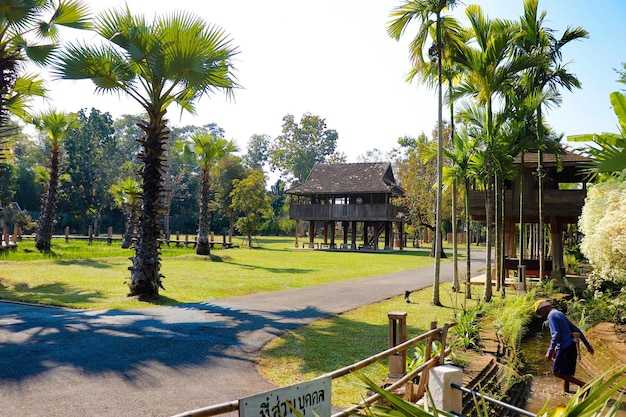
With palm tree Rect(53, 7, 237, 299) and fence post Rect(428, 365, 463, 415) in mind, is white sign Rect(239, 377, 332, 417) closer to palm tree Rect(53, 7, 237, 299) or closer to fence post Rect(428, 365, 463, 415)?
fence post Rect(428, 365, 463, 415)

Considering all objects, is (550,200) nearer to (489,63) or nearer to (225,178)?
(489,63)

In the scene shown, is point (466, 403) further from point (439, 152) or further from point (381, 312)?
point (439, 152)

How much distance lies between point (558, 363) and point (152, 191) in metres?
11.6

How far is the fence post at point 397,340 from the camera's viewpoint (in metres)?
6.71

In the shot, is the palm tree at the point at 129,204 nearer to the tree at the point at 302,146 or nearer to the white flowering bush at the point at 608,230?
the white flowering bush at the point at 608,230

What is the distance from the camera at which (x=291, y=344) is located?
992 cm

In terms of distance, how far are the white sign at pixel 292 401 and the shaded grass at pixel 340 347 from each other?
115 inches

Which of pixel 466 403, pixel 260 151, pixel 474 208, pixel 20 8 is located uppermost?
pixel 260 151

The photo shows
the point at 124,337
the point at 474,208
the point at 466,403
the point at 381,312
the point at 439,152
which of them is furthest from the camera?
the point at 474,208

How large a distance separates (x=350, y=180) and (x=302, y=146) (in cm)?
3598

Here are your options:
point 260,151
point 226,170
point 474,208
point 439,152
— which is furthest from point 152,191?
point 260,151

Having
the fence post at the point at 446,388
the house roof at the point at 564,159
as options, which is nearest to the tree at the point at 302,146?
the house roof at the point at 564,159

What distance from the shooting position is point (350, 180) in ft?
151

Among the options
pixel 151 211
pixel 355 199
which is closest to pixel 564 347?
pixel 151 211
